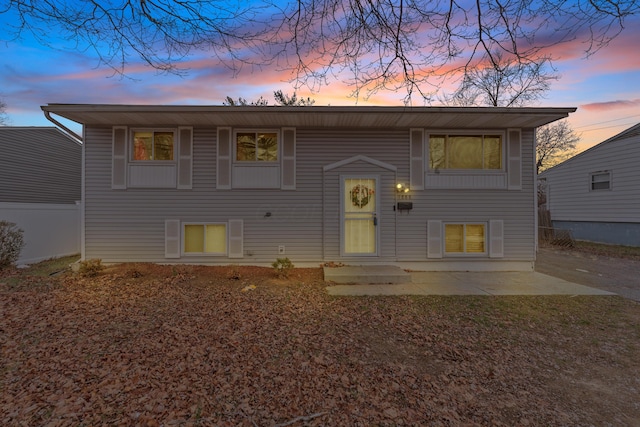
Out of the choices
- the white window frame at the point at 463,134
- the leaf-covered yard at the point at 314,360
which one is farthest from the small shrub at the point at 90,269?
the white window frame at the point at 463,134

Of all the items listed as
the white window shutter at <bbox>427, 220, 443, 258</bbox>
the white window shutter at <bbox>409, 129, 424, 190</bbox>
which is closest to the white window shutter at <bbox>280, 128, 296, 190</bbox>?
the white window shutter at <bbox>409, 129, 424, 190</bbox>

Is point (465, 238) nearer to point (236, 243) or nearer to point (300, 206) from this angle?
point (300, 206)

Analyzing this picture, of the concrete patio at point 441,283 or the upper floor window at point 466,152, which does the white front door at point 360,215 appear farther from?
the upper floor window at point 466,152

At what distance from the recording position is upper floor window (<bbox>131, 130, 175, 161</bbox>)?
297 inches

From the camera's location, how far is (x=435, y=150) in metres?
7.73

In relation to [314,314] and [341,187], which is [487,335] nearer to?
[314,314]

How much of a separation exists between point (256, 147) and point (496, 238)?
6.26 m

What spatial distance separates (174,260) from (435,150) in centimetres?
687

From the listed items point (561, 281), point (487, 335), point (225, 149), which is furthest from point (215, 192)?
point (561, 281)

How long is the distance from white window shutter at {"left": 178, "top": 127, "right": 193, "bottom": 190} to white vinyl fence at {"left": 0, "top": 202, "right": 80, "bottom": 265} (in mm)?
4746

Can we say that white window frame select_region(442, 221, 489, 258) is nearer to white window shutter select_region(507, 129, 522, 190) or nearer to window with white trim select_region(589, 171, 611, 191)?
white window shutter select_region(507, 129, 522, 190)

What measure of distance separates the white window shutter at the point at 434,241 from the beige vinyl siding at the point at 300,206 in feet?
0.38

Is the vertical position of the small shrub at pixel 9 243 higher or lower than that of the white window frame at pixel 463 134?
lower

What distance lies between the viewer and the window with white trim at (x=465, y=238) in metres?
7.72
